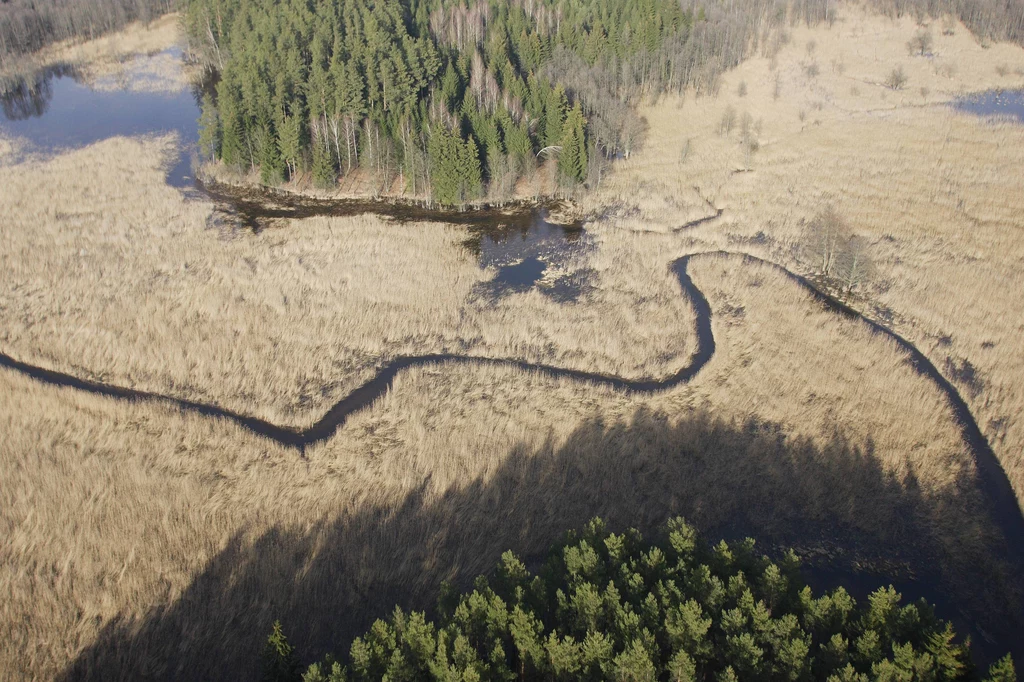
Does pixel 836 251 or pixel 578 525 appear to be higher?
pixel 836 251

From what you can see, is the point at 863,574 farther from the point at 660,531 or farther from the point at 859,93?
the point at 859,93

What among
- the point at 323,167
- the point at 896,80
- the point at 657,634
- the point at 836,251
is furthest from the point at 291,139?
the point at 896,80

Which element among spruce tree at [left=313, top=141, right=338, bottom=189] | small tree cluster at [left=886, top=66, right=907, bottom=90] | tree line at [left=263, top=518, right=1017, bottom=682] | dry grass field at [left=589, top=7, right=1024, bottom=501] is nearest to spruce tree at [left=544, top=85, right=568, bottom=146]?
dry grass field at [left=589, top=7, right=1024, bottom=501]

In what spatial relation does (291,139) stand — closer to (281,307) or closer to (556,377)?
(281,307)

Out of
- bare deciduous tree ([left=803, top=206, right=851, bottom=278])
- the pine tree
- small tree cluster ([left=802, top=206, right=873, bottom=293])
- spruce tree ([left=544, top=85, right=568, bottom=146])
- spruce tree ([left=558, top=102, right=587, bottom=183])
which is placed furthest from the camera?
spruce tree ([left=544, top=85, right=568, bottom=146])

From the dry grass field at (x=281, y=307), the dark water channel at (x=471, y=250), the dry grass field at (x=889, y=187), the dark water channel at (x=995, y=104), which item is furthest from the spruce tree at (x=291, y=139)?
the dark water channel at (x=995, y=104)

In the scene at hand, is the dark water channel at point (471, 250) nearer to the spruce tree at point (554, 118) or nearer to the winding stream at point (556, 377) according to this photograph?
the winding stream at point (556, 377)

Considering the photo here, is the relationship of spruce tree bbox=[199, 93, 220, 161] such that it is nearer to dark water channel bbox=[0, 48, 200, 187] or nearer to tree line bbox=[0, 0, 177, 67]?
dark water channel bbox=[0, 48, 200, 187]
